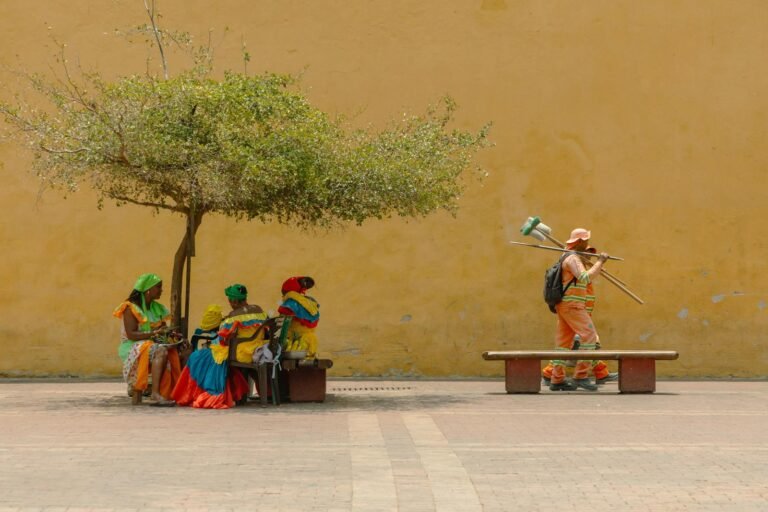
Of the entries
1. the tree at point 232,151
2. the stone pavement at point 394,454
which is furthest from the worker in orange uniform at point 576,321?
the tree at point 232,151

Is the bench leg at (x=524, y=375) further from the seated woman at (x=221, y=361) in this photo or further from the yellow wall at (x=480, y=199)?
the seated woman at (x=221, y=361)

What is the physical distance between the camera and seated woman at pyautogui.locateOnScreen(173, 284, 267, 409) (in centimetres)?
1232

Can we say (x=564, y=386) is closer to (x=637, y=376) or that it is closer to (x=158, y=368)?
(x=637, y=376)

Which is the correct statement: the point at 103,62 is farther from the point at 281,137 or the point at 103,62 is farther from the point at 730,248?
the point at 730,248

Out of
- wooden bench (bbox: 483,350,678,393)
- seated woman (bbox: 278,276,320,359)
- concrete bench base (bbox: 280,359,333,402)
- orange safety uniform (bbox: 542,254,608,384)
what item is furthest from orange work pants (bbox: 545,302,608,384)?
seated woman (bbox: 278,276,320,359)

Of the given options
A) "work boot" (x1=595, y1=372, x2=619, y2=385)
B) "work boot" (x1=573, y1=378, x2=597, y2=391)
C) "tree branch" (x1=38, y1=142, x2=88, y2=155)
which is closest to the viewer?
"tree branch" (x1=38, y1=142, x2=88, y2=155)

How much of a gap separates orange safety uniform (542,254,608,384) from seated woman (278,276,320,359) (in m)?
2.95

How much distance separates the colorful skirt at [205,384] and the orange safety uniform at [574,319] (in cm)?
375

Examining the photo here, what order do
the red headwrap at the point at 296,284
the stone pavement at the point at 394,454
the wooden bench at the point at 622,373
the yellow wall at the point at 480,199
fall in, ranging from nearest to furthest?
the stone pavement at the point at 394,454 → the red headwrap at the point at 296,284 → the wooden bench at the point at 622,373 → the yellow wall at the point at 480,199

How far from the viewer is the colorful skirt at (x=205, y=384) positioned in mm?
12344

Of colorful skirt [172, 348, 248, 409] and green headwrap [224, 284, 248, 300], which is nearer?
colorful skirt [172, 348, 248, 409]

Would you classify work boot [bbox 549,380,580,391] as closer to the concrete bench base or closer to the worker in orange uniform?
the worker in orange uniform

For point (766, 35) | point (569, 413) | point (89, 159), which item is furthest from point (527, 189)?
point (89, 159)

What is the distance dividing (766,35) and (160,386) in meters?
8.56
